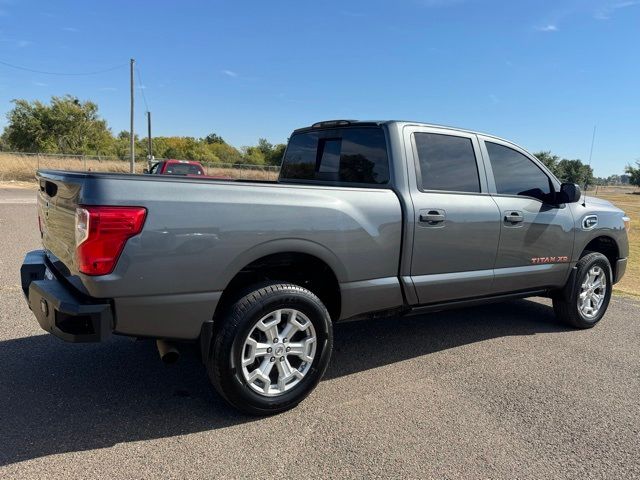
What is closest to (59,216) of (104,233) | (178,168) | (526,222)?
(104,233)

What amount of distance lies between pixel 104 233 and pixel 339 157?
231 centimetres

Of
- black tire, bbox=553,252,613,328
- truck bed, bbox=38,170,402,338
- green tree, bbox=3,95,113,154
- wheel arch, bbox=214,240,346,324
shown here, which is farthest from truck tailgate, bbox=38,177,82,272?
green tree, bbox=3,95,113,154

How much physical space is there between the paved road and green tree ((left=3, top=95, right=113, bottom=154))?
50100 mm

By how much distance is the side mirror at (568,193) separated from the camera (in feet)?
15.4

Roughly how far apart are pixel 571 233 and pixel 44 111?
5289 centimetres

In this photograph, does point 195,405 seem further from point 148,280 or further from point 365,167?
point 365,167

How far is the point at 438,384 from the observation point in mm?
3680

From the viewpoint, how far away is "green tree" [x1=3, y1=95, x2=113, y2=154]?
46.6 meters

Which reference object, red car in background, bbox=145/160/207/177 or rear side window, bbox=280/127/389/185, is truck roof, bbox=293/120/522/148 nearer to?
rear side window, bbox=280/127/389/185

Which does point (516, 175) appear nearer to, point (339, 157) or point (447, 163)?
point (447, 163)

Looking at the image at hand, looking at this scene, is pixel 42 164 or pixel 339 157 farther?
pixel 42 164

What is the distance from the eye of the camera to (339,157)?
A: 4.28 meters

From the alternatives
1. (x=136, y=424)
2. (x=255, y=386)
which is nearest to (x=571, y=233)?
(x=255, y=386)

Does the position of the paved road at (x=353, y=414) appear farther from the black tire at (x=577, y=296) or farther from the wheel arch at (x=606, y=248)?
the wheel arch at (x=606, y=248)
